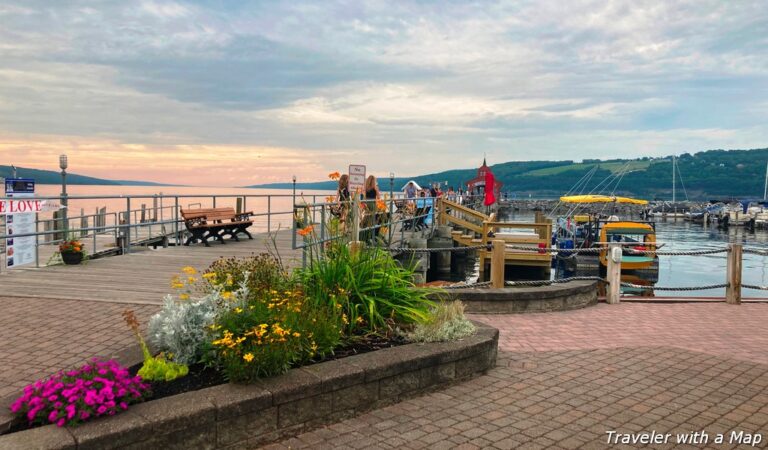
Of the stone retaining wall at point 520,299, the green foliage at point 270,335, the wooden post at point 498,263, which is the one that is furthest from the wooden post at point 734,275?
the green foliage at point 270,335

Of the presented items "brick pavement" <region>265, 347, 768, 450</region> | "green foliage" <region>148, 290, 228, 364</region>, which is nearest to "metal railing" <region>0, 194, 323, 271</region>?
"green foliage" <region>148, 290, 228, 364</region>

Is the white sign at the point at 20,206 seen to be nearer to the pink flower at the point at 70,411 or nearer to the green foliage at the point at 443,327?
the green foliage at the point at 443,327

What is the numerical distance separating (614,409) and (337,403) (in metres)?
2.16

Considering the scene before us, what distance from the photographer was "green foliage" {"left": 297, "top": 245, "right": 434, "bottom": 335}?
561 centimetres

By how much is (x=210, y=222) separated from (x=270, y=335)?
1190cm

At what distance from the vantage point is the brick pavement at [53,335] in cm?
489

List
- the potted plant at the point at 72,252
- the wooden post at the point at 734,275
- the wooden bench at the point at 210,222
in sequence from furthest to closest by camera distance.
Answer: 1. the wooden bench at the point at 210,222
2. the potted plant at the point at 72,252
3. the wooden post at the point at 734,275

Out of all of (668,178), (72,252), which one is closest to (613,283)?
(72,252)

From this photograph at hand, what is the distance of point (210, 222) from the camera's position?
613 inches

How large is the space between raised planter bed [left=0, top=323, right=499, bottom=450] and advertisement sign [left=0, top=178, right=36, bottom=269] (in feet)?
29.6

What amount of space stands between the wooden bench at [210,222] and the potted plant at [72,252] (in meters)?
2.95

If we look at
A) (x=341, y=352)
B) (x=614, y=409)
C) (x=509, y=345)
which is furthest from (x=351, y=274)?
(x=614, y=409)

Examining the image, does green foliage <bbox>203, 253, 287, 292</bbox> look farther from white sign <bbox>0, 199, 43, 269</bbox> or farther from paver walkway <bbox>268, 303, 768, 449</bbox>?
white sign <bbox>0, 199, 43, 269</bbox>

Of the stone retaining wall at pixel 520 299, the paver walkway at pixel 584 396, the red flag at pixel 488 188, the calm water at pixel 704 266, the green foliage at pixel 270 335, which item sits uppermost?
the red flag at pixel 488 188
